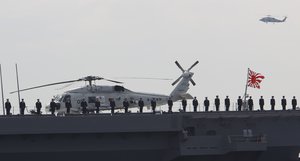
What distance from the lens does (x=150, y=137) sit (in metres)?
42.3

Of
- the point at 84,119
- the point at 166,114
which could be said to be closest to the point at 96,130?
the point at 84,119

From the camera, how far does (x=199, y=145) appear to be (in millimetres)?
42188

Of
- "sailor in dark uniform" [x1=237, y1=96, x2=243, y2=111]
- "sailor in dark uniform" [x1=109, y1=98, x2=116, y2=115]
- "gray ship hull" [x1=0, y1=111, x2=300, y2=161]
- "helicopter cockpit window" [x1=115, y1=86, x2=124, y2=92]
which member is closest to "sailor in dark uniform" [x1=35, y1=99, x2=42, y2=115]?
"gray ship hull" [x1=0, y1=111, x2=300, y2=161]

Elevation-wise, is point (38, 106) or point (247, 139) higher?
point (38, 106)

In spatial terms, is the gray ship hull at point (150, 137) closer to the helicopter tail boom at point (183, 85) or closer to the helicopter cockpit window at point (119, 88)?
the helicopter cockpit window at point (119, 88)

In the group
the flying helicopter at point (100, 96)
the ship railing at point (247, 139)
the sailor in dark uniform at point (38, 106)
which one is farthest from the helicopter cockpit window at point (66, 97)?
the ship railing at point (247, 139)

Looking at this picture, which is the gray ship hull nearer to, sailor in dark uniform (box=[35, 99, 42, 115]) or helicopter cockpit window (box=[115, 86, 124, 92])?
sailor in dark uniform (box=[35, 99, 42, 115])

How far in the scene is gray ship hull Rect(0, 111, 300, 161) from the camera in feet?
134

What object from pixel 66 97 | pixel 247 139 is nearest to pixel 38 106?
pixel 66 97

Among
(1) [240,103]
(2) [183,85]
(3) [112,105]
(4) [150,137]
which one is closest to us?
(4) [150,137]

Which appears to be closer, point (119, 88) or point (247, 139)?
point (247, 139)

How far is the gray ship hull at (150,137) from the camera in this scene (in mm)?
40781

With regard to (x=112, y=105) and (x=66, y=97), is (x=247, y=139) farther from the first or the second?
(x=66, y=97)

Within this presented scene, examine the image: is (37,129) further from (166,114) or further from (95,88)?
Answer: (95,88)
